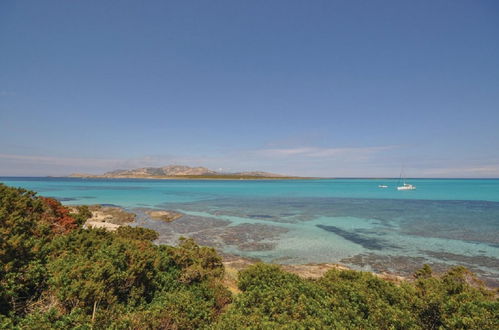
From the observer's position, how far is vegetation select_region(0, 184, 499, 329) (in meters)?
6.46

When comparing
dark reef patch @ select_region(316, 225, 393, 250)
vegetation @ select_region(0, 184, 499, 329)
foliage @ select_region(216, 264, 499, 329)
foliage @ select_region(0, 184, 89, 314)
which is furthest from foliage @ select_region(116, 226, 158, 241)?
dark reef patch @ select_region(316, 225, 393, 250)

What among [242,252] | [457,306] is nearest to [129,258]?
[457,306]

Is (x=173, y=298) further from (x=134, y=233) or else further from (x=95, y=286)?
(x=134, y=233)

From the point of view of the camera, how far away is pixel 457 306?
7082 millimetres

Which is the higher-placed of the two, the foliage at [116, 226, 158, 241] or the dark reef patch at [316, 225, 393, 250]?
the foliage at [116, 226, 158, 241]

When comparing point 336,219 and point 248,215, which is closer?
point 336,219

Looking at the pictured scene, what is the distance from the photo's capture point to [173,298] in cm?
859

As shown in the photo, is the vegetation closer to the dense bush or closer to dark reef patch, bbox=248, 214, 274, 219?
the dense bush

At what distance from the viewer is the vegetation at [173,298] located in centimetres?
646

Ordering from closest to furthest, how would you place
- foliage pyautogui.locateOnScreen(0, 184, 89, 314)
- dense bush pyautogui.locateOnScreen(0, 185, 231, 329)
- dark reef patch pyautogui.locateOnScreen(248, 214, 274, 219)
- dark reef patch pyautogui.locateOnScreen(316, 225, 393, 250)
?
dense bush pyautogui.locateOnScreen(0, 185, 231, 329) < foliage pyautogui.locateOnScreen(0, 184, 89, 314) < dark reef patch pyautogui.locateOnScreen(316, 225, 393, 250) < dark reef patch pyautogui.locateOnScreen(248, 214, 274, 219)

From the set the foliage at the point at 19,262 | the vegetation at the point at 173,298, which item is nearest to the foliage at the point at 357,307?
the vegetation at the point at 173,298

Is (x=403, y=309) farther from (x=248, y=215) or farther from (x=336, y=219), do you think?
(x=248, y=215)

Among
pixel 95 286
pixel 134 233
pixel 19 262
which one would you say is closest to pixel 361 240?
pixel 134 233

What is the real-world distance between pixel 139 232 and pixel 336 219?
3372cm
